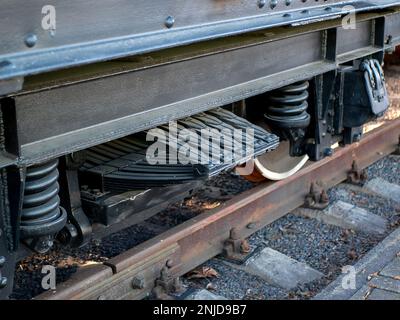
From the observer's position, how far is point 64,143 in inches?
95.3

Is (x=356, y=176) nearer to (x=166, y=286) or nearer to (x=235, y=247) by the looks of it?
(x=235, y=247)

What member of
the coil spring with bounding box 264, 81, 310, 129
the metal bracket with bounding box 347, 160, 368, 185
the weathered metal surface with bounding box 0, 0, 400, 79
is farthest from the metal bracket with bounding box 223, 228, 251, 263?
the metal bracket with bounding box 347, 160, 368, 185

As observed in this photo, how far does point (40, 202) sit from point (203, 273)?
4.22 feet

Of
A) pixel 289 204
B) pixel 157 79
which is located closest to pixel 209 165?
pixel 157 79

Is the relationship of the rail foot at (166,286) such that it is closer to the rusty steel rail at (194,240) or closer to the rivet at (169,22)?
the rusty steel rail at (194,240)

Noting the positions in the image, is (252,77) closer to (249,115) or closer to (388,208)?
(249,115)

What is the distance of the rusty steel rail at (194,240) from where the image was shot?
123 inches

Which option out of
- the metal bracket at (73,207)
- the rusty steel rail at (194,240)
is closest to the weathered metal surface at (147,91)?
the metal bracket at (73,207)

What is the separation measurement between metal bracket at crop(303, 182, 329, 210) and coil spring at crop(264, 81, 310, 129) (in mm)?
726

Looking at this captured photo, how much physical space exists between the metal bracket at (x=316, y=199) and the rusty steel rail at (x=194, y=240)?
0.19 feet

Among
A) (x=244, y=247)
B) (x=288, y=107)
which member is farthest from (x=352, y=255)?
(x=288, y=107)

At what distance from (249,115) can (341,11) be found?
90 centimetres

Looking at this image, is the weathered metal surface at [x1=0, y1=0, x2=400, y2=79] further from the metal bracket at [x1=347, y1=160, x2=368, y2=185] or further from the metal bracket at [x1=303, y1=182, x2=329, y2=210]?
the metal bracket at [x1=347, y1=160, x2=368, y2=185]

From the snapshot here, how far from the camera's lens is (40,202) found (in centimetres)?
258
